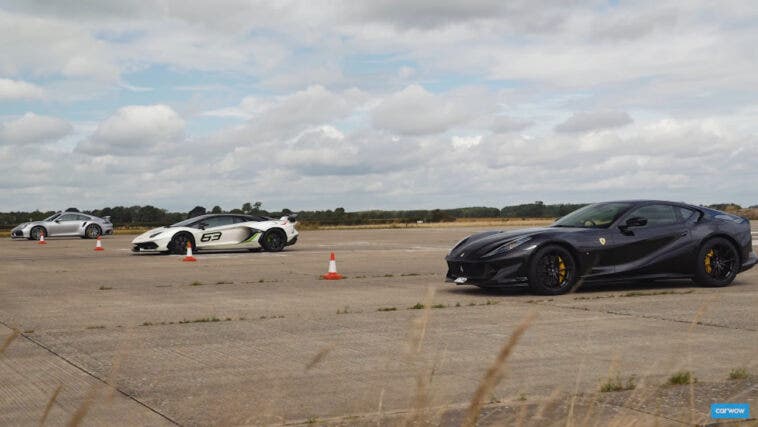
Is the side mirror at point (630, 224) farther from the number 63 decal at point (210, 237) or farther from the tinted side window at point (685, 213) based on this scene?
the number 63 decal at point (210, 237)

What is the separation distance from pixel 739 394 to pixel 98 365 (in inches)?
182

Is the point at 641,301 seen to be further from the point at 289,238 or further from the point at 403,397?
the point at 289,238

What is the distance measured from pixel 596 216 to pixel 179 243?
14.2 meters

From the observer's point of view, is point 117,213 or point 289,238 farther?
point 117,213

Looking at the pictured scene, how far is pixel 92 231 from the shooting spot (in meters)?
38.9

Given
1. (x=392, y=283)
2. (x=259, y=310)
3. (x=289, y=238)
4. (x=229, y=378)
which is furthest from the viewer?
(x=289, y=238)

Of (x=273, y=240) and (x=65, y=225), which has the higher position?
(x=65, y=225)

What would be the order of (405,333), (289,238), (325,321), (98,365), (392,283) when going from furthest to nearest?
(289,238), (392,283), (325,321), (405,333), (98,365)

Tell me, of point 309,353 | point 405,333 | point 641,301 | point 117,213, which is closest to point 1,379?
point 309,353

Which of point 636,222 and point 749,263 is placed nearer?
point 636,222

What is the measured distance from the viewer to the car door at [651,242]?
12.3 metres

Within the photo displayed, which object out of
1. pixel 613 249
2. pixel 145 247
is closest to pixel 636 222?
pixel 613 249

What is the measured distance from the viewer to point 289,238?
25.3 m

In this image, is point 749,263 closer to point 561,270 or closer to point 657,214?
point 657,214
